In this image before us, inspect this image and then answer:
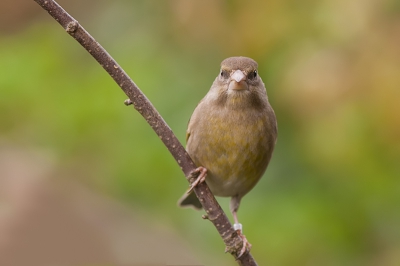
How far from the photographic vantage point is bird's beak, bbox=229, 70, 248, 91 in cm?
386

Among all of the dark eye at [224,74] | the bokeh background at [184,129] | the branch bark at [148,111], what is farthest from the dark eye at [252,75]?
the branch bark at [148,111]

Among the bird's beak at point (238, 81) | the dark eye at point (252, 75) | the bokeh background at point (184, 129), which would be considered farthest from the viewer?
the bokeh background at point (184, 129)

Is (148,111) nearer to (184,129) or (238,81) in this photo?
(238,81)

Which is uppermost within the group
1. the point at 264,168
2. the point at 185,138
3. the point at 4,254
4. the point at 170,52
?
the point at 170,52

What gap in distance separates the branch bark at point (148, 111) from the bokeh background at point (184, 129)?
43.4 inches

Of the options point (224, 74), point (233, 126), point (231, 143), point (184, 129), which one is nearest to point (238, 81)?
point (224, 74)

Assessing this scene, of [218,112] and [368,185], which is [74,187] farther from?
[368,185]

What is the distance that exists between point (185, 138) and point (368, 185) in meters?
1.31

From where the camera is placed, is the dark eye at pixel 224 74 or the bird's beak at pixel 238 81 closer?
the bird's beak at pixel 238 81

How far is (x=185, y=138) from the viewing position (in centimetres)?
455

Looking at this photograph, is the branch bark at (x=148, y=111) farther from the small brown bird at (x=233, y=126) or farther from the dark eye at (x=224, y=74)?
the dark eye at (x=224, y=74)

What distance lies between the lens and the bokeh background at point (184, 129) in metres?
4.41

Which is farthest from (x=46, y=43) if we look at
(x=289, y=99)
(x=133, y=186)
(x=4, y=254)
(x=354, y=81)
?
(x=354, y=81)

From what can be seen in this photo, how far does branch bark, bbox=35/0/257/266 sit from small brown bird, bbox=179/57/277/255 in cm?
70
